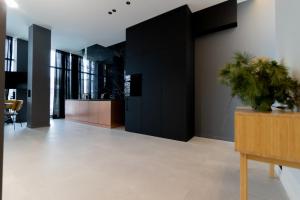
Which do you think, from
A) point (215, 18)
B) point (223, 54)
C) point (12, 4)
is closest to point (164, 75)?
point (223, 54)

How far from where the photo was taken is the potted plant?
4.50 ft

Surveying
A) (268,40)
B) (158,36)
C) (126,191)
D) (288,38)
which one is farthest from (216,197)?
(158,36)

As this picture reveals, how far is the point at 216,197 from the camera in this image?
1.77 meters

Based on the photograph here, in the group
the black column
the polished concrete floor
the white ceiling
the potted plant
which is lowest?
the polished concrete floor

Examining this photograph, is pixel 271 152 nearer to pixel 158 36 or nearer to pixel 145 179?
pixel 145 179

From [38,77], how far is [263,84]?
20.8ft

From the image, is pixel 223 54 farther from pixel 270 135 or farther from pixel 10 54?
pixel 10 54

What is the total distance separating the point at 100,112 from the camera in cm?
619

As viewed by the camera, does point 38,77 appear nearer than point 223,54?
No

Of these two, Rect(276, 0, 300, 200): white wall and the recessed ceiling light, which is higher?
the recessed ceiling light

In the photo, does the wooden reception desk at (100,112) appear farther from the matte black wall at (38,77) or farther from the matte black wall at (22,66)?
the matte black wall at (22,66)

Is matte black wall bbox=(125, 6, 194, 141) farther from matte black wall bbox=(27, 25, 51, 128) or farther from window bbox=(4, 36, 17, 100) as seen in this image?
window bbox=(4, 36, 17, 100)

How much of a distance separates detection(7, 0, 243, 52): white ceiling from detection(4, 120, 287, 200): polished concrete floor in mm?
3433

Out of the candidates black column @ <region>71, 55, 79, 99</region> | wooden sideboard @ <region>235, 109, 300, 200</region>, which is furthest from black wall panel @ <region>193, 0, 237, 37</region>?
black column @ <region>71, 55, 79, 99</region>
